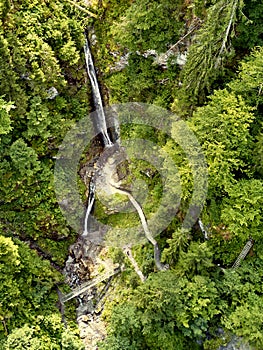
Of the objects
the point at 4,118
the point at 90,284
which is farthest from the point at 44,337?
the point at 4,118

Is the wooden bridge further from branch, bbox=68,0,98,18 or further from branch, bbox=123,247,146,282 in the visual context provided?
branch, bbox=68,0,98,18

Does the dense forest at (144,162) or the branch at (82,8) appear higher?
the branch at (82,8)

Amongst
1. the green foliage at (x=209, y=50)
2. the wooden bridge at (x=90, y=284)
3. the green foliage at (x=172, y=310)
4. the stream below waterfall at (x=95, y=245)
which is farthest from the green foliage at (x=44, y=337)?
the green foliage at (x=209, y=50)

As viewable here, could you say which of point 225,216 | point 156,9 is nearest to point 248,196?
point 225,216

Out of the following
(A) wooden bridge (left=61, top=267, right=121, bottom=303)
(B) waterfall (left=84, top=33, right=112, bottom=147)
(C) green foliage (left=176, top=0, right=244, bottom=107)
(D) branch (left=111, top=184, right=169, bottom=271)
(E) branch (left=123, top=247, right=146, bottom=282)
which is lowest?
(A) wooden bridge (left=61, top=267, right=121, bottom=303)

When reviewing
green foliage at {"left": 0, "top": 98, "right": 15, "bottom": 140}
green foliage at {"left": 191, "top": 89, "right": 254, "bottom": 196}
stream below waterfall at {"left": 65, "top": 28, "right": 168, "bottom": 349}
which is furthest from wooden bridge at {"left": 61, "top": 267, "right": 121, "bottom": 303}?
green foliage at {"left": 0, "top": 98, "right": 15, "bottom": 140}

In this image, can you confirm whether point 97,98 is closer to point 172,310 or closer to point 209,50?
point 209,50

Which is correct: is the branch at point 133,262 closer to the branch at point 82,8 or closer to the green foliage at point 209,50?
the green foliage at point 209,50
